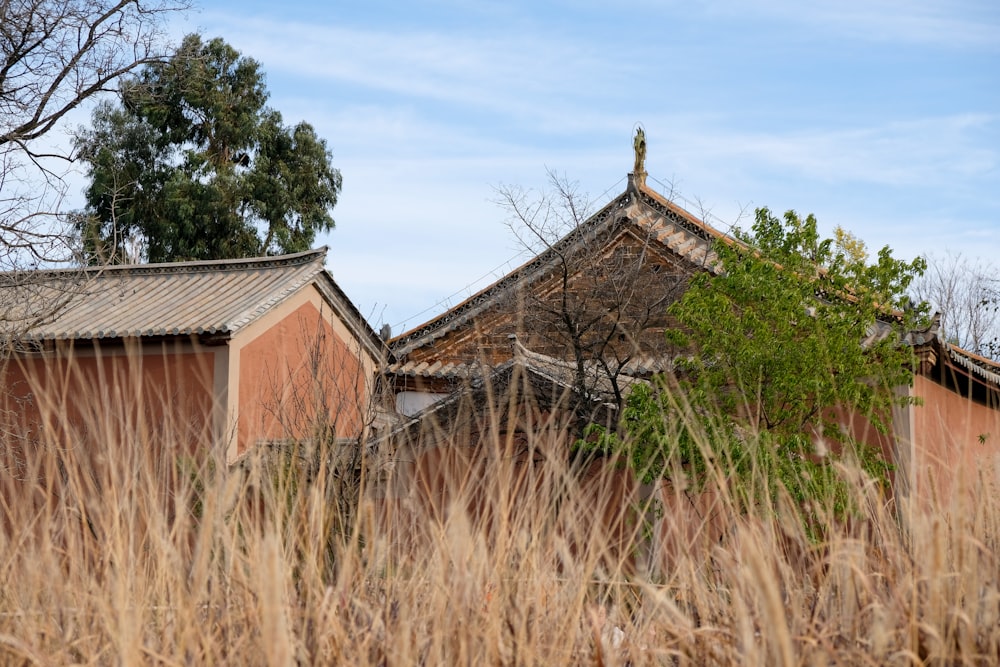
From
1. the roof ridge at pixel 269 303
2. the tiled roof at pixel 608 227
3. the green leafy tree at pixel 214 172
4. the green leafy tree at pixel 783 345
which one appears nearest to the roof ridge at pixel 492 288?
the tiled roof at pixel 608 227

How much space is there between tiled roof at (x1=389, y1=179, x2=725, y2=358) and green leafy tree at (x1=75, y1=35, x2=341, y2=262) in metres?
9.41

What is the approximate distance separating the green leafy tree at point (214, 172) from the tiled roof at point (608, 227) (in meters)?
9.41

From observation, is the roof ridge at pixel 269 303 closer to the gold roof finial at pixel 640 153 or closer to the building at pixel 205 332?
the building at pixel 205 332

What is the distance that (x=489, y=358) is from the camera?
13281mm

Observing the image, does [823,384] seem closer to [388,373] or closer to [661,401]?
[661,401]

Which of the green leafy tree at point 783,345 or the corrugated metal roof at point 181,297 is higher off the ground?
the corrugated metal roof at point 181,297

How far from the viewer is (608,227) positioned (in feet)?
45.0

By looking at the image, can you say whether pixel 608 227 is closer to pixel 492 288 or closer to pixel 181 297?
pixel 492 288

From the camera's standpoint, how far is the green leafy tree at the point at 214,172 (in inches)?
877

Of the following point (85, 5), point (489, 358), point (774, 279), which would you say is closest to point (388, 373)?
point (489, 358)

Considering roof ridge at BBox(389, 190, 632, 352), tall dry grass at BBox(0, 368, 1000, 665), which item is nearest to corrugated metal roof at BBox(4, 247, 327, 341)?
roof ridge at BBox(389, 190, 632, 352)

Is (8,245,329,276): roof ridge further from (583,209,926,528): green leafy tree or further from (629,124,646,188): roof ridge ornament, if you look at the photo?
(583,209,926,528): green leafy tree

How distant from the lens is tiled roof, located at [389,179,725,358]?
13.4 m

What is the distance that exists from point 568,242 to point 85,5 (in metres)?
6.07
